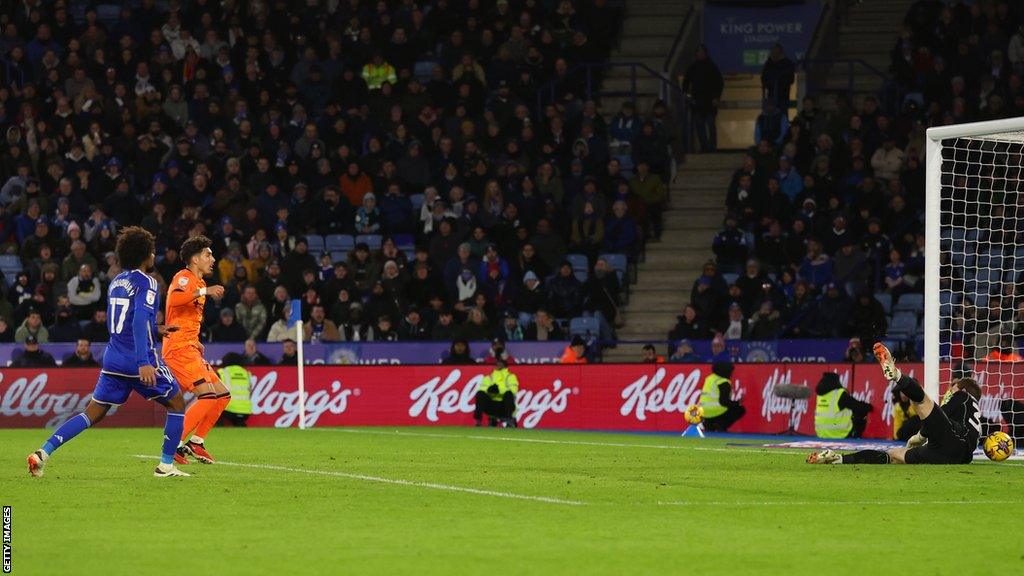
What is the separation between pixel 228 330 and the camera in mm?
27625

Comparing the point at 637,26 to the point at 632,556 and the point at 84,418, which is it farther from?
the point at 632,556

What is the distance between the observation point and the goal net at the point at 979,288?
56.9ft

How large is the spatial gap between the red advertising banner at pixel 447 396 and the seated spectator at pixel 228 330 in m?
1.20

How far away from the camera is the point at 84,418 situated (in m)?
13.7

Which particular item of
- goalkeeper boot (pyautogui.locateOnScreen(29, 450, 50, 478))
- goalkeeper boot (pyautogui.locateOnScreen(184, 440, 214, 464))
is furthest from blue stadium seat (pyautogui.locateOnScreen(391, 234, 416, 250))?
goalkeeper boot (pyautogui.locateOnScreen(29, 450, 50, 478))

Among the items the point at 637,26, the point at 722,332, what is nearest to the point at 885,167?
the point at 722,332

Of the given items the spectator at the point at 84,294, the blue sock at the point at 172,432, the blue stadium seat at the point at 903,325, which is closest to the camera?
the blue sock at the point at 172,432

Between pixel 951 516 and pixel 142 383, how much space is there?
6.14 metres

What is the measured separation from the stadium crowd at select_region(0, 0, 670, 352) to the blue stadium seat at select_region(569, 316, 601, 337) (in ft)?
0.68

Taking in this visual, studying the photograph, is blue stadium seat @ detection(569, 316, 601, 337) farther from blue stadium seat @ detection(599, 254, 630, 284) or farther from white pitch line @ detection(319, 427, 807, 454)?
white pitch line @ detection(319, 427, 807, 454)

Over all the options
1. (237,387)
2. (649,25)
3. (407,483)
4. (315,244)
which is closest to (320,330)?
(237,387)

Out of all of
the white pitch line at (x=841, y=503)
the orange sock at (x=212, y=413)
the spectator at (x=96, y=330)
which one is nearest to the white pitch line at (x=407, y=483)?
the orange sock at (x=212, y=413)

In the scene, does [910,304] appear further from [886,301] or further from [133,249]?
[133,249]

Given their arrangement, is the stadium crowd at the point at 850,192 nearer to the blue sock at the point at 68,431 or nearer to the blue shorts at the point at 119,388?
the blue shorts at the point at 119,388
